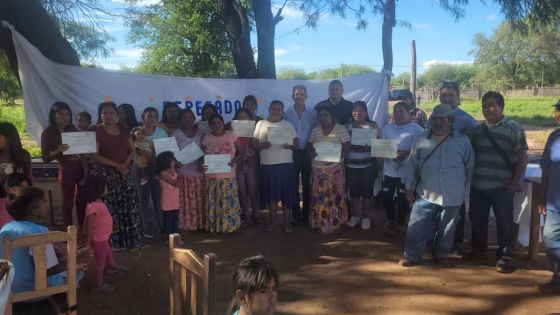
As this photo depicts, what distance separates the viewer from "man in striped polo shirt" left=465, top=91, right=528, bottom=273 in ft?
15.0

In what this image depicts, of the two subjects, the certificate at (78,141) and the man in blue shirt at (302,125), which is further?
the man in blue shirt at (302,125)

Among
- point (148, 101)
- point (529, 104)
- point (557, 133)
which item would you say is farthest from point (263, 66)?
point (529, 104)

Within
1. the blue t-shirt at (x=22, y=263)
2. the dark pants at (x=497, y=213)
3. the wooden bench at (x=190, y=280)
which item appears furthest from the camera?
the dark pants at (x=497, y=213)

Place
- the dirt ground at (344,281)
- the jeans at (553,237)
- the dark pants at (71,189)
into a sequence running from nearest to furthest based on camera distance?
the dirt ground at (344,281), the jeans at (553,237), the dark pants at (71,189)

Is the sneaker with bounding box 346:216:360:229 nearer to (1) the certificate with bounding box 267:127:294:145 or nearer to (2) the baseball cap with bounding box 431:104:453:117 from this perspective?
(1) the certificate with bounding box 267:127:294:145

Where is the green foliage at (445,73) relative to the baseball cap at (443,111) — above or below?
above

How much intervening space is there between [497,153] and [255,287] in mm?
3526

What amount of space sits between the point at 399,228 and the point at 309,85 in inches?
120

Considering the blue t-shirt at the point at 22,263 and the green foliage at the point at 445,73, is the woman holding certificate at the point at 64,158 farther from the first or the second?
the green foliage at the point at 445,73

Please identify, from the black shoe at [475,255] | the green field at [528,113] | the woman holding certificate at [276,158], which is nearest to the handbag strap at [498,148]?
the black shoe at [475,255]

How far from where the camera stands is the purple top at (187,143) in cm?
569

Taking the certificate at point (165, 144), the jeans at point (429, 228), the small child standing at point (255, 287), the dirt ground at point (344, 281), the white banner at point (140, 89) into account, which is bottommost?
the dirt ground at point (344, 281)

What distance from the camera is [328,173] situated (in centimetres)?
587

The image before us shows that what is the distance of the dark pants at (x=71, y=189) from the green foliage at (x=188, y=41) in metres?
8.28
